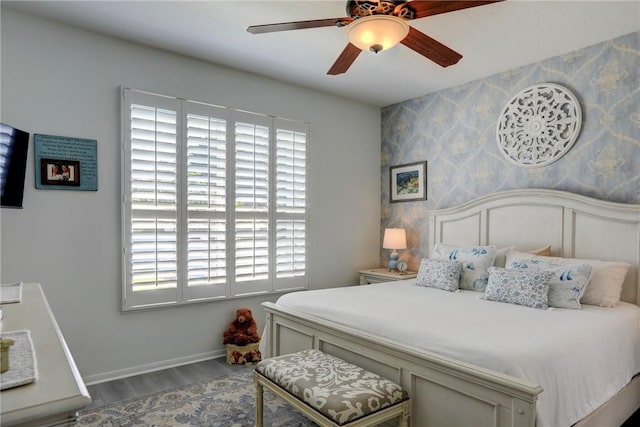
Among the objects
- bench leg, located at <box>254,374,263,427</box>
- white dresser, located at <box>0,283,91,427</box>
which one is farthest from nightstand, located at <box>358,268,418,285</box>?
white dresser, located at <box>0,283,91,427</box>

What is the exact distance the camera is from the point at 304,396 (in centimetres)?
191

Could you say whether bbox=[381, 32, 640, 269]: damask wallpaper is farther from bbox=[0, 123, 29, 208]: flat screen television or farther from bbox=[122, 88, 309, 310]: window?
bbox=[0, 123, 29, 208]: flat screen television

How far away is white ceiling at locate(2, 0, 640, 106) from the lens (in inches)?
105

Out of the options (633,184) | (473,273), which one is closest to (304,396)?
(473,273)

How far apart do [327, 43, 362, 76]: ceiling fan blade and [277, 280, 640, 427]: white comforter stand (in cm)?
166

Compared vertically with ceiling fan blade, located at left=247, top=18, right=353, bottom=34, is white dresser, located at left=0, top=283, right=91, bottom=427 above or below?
below

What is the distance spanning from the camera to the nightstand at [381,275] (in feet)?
14.0

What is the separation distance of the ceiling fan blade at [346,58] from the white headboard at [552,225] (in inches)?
78.4

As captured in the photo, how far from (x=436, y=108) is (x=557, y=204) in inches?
67.7

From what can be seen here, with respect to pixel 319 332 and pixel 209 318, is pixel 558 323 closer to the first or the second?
pixel 319 332

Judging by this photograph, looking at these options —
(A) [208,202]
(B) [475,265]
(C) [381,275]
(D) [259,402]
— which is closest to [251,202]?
(A) [208,202]

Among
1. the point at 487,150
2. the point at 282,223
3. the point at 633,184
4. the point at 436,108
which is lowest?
the point at 282,223

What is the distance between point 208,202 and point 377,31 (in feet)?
7.17

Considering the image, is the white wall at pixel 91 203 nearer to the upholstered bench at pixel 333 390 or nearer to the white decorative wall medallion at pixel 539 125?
the upholstered bench at pixel 333 390
